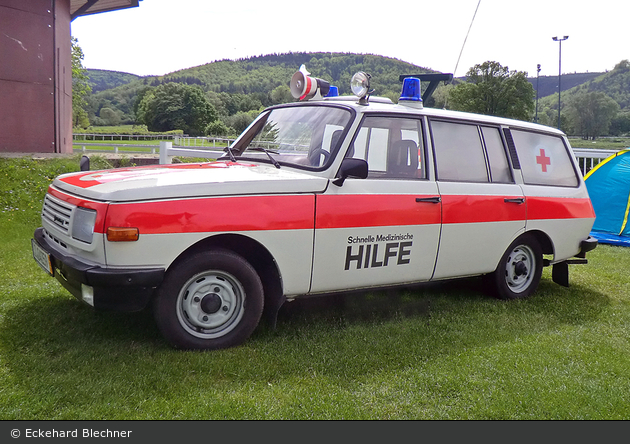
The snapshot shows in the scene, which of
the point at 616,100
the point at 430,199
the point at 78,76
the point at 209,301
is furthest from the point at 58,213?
the point at 616,100

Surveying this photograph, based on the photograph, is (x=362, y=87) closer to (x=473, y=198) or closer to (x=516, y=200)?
(x=473, y=198)

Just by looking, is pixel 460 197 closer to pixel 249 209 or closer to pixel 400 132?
pixel 400 132

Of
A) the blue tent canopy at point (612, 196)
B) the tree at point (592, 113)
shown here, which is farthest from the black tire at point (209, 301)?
the tree at point (592, 113)

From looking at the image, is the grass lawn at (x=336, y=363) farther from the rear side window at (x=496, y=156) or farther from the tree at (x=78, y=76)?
the tree at (x=78, y=76)

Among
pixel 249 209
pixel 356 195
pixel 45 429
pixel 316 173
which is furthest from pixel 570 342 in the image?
pixel 45 429

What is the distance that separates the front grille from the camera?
368 cm

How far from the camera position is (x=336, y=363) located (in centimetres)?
372

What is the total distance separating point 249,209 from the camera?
369cm

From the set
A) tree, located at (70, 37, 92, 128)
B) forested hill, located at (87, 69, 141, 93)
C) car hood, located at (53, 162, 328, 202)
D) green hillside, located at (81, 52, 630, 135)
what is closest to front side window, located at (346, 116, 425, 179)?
car hood, located at (53, 162, 328, 202)

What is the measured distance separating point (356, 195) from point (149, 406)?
2145 mm

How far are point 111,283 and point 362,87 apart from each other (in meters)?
2.65

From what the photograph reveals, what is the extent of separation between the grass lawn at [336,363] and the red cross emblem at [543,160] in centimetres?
149

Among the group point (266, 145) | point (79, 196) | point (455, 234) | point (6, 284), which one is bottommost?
point (6, 284)

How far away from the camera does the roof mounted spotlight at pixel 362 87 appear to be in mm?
4492
